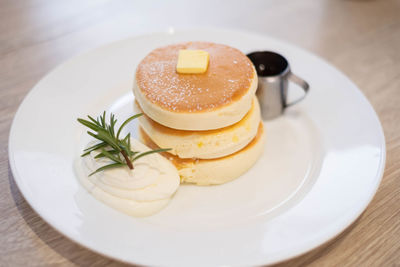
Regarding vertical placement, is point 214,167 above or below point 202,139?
below

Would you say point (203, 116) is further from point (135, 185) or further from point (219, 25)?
point (219, 25)

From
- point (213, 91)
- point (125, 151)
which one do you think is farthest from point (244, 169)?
point (125, 151)

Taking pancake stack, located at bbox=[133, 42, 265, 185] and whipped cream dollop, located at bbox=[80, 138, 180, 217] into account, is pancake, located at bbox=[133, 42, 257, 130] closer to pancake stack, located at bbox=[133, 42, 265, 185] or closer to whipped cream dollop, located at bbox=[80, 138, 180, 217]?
pancake stack, located at bbox=[133, 42, 265, 185]

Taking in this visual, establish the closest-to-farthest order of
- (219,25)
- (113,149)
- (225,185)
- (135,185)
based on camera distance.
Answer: (135,185) < (113,149) < (225,185) < (219,25)

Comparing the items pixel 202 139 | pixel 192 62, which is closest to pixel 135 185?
pixel 202 139

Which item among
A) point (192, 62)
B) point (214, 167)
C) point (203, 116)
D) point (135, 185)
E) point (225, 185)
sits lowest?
point (225, 185)

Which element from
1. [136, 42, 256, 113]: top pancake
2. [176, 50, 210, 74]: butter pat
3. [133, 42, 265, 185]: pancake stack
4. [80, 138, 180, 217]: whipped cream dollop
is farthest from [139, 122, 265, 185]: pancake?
[176, 50, 210, 74]: butter pat
